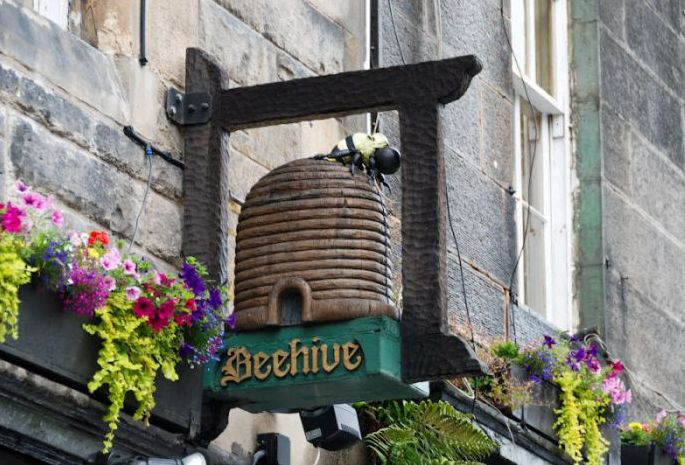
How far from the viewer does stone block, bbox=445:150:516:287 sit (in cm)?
935

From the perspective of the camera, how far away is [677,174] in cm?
1150

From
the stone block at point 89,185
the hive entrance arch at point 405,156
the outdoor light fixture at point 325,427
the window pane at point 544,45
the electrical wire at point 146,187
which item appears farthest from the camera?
the window pane at point 544,45

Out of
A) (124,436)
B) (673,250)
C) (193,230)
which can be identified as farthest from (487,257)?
(124,436)

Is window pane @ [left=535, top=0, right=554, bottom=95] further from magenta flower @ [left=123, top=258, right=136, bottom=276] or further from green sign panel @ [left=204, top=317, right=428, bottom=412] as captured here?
magenta flower @ [left=123, top=258, right=136, bottom=276]

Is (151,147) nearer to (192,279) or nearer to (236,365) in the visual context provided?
(192,279)

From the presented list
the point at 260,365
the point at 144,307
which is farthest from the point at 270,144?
the point at 144,307

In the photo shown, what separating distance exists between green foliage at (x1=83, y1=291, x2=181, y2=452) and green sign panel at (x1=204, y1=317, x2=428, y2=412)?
42 cm

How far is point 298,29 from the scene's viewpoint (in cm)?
784

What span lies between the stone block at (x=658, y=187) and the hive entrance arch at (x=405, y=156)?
4185mm

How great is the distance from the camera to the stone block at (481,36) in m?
9.69

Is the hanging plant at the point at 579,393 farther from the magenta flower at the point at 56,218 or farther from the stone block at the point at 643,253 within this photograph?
the magenta flower at the point at 56,218

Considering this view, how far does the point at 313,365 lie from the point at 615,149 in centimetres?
447

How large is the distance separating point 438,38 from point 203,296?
3.24 meters

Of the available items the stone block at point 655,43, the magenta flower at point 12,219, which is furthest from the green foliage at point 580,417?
the magenta flower at point 12,219
